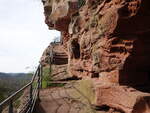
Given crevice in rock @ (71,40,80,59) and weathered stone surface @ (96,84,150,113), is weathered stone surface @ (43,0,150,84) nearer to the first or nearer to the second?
weathered stone surface @ (96,84,150,113)

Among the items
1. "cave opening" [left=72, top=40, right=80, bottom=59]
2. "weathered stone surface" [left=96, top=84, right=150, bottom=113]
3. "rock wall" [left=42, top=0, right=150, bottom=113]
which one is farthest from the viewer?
"cave opening" [left=72, top=40, right=80, bottom=59]

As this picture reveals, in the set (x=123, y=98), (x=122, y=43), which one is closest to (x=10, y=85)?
(x=122, y=43)

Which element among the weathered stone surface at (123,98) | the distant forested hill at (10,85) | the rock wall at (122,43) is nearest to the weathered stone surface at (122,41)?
the rock wall at (122,43)

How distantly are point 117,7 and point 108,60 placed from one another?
1678mm

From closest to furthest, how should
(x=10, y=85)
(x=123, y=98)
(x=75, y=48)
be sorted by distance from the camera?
(x=123, y=98), (x=75, y=48), (x=10, y=85)

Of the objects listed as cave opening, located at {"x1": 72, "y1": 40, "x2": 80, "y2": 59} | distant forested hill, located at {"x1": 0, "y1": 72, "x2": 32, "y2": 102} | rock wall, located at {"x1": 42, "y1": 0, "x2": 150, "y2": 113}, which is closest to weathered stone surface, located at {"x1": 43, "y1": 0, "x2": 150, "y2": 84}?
rock wall, located at {"x1": 42, "y1": 0, "x2": 150, "y2": 113}

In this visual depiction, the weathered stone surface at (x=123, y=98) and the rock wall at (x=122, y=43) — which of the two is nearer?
the weathered stone surface at (x=123, y=98)

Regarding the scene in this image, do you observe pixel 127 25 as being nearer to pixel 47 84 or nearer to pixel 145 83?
pixel 145 83

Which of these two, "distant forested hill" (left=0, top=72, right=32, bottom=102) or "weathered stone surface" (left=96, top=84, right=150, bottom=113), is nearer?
"weathered stone surface" (left=96, top=84, right=150, bottom=113)

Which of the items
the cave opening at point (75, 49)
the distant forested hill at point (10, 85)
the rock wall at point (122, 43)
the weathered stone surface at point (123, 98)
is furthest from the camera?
the distant forested hill at point (10, 85)

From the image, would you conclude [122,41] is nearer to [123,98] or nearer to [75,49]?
[123,98]

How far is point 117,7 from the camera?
748cm

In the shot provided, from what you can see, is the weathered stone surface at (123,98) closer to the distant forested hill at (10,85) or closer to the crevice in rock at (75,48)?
the crevice in rock at (75,48)

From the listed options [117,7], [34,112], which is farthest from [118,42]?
[34,112]
